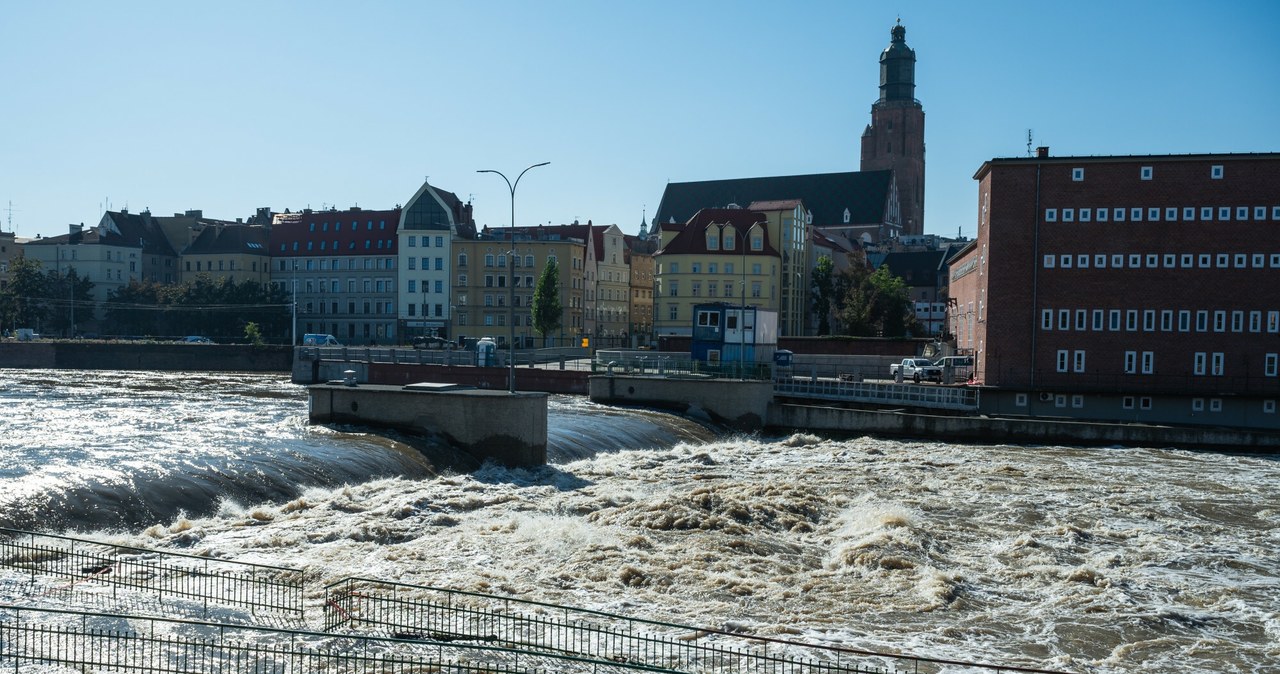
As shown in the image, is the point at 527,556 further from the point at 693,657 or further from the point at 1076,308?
the point at 1076,308

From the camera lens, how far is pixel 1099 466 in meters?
41.8

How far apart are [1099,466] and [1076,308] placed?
1775cm

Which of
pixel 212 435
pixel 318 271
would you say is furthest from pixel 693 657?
pixel 318 271

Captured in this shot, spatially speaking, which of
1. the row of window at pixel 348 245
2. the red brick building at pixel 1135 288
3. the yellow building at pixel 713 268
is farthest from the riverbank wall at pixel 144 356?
the red brick building at pixel 1135 288

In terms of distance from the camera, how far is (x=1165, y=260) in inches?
2212

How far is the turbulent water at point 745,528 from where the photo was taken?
1981cm

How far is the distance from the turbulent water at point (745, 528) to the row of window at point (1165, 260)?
53.2ft

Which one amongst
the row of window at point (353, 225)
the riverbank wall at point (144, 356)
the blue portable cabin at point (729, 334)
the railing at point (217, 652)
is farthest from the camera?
the row of window at point (353, 225)

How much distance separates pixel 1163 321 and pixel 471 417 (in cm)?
3812

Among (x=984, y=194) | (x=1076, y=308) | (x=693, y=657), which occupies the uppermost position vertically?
(x=984, y=194)

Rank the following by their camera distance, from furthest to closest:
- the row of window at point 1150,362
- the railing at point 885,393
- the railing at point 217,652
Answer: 1. the row of window at point 1150,362
2. the railing at point 885,393
3. the railing at point 217,652

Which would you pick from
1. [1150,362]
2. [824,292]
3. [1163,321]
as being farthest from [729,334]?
[824,292]

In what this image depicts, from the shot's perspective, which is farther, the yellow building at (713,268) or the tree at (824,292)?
the tree at (824,292)

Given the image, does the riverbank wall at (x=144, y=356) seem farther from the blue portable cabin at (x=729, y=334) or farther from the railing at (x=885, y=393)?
the railing at (x=885, y=393)
